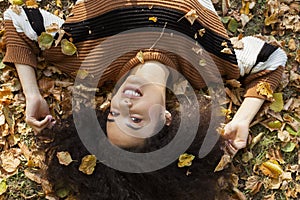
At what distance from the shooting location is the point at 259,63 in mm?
3010

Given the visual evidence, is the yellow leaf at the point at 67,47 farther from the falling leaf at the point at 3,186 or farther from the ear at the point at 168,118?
the falling leaf at the point at 3,186

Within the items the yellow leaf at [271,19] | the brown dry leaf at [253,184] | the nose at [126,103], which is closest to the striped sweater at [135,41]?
the nose at [126,103]

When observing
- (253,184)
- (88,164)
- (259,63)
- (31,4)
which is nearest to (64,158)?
(88,164)

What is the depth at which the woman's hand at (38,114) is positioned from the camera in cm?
288

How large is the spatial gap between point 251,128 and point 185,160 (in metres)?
0.59

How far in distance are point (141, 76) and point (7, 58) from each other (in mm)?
764

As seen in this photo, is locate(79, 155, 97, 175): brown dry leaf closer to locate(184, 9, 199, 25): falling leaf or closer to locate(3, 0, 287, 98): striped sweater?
locate(3, 0, 287, 98): striped sweater

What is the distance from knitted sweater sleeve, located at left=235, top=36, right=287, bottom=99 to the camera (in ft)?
9.87

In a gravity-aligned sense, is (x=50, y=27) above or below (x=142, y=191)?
above

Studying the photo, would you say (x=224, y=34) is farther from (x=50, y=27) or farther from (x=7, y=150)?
(x=7, y=150)

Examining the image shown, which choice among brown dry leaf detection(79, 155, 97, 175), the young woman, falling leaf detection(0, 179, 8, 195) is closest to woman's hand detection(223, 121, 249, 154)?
the young woman

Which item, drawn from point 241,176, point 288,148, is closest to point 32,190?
point 241,176

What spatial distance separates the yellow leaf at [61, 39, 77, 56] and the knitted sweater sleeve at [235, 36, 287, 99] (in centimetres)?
90

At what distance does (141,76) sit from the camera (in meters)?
2.70
